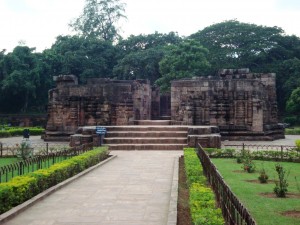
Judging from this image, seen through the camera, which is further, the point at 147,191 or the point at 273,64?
the point at 273,64

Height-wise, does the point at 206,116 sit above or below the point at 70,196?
above

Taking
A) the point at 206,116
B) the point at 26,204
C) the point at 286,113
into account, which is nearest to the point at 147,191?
the point at 26,204

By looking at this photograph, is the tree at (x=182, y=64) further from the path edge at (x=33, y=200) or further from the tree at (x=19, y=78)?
the path edge at (x=33, y=200)

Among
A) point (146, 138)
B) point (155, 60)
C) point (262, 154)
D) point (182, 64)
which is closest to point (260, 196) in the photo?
point (262, 154)

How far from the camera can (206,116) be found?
19859 mm

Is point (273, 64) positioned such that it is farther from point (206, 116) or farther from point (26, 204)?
point (26, 204)

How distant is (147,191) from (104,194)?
2.83 feet

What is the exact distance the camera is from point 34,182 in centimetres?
697

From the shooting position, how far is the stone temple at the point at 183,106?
19484 millimetres

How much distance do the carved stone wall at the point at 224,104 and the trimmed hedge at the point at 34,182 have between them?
10.3 metres

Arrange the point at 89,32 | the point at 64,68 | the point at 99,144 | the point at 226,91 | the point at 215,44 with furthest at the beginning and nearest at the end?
the point at 89,32, the point at 215,44, the point at 64,68, the point at 226,91, the point at 99,144

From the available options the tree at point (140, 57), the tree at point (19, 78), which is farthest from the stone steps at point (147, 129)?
the tree at point (140, 57)

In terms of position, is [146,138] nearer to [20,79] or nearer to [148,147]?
[148,147]

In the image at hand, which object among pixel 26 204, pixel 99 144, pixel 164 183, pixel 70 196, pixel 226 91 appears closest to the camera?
pixel 26 204
